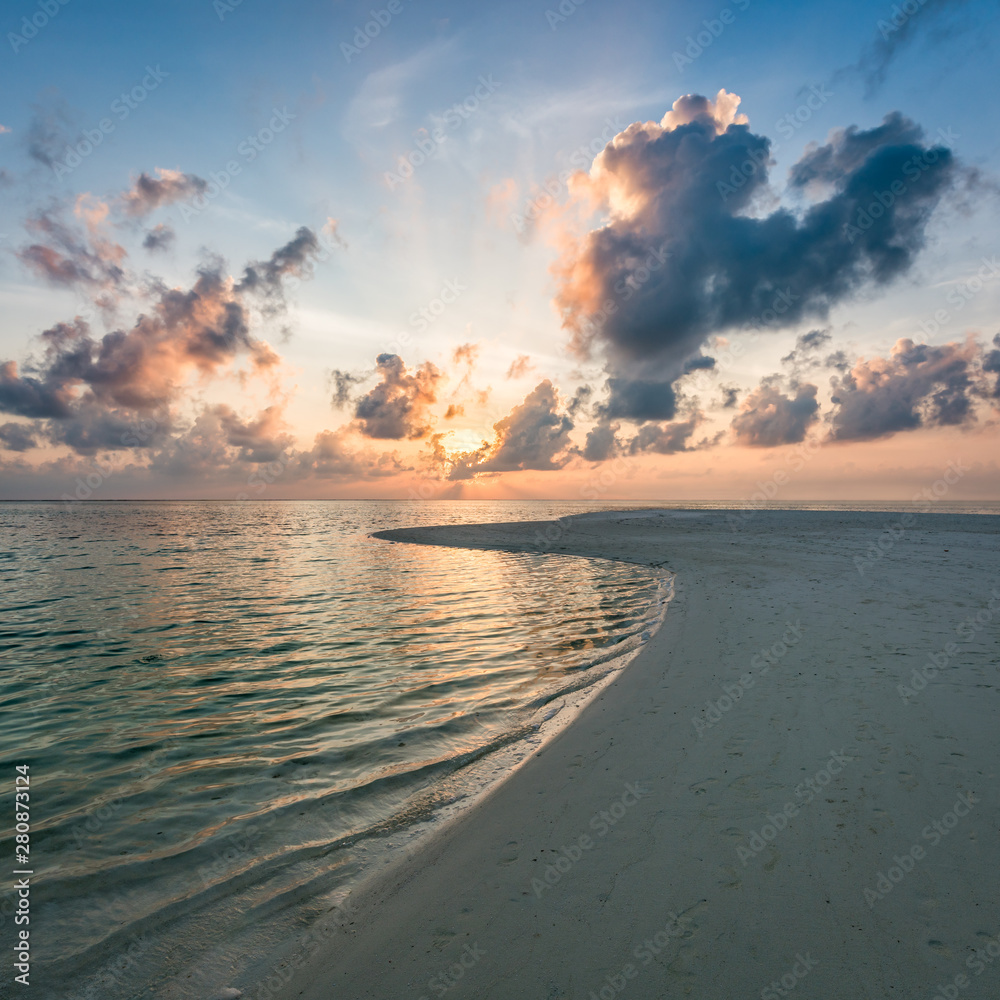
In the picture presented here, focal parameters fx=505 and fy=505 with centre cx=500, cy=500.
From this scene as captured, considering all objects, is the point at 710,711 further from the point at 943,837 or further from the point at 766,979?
the point at 766,979

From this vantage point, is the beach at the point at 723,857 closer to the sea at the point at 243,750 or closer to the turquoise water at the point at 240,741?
the sea at the point at 243,750

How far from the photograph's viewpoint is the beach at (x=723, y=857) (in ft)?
12.2

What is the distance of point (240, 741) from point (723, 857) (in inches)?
295

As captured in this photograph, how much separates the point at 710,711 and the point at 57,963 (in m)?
8.30

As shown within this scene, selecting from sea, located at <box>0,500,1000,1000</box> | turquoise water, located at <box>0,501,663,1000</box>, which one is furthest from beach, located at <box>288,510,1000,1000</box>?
turquoise water, located at <box>0,501,663,1000</box>

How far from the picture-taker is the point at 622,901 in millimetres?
4367

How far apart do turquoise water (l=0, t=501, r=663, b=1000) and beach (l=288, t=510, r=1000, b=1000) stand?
96 centimetres

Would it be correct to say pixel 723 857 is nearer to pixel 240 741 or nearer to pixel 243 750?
pixel 243 750

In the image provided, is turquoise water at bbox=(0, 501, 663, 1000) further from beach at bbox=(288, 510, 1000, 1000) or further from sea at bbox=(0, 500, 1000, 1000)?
beach at bbox=(288, 510, 1000, 1000)

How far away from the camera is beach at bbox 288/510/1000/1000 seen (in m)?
3.72

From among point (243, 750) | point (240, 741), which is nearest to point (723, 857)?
point (243, 750)

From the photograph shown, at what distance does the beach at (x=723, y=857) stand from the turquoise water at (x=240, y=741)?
3.14 ft

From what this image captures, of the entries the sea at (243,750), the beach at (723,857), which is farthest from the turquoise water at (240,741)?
the beach at (723,857)

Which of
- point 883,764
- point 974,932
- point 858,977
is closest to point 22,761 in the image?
point 858,977
